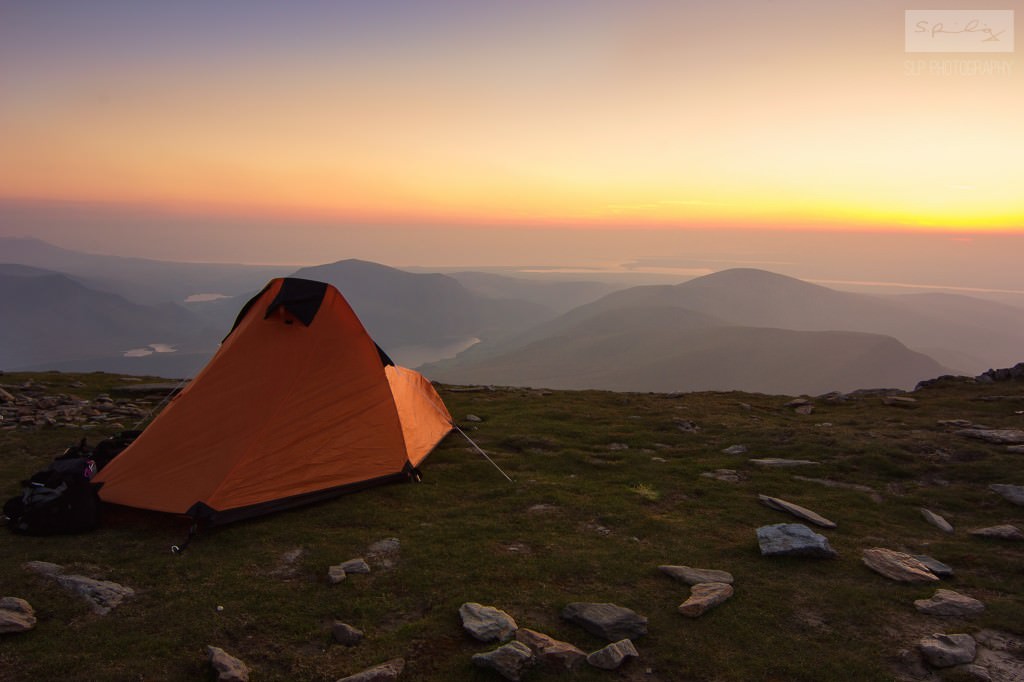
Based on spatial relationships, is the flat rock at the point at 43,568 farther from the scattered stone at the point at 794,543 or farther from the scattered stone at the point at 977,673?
the scattered stone at the point at 977,673

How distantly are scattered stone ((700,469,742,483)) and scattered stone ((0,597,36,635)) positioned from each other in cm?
1344

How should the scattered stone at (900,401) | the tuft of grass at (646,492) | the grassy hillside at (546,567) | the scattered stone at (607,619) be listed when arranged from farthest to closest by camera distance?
1. the scattered stone at (900,401)
2. the tuft of grass at (646,492)
3. the scattered stone at (607,619)
4. the grassy hillside at (546,567)

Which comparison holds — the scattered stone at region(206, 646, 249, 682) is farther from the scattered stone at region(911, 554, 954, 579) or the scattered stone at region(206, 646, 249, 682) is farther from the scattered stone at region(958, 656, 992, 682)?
the scattered stone at region(911, 554, 954, 579)

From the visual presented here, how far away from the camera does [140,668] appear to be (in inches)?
232

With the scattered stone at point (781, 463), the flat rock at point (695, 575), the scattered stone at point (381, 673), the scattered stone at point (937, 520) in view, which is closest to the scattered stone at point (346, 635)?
the scattered stone at point (381, 673)

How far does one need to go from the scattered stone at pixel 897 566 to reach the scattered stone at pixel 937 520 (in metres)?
2.28

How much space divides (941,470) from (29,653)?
62.0 ft

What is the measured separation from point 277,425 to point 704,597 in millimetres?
8873

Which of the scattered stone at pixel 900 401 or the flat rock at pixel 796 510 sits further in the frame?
the scattered stone at pixel 900 401

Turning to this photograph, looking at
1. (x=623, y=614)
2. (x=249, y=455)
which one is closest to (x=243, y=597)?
(x=249, y=455)

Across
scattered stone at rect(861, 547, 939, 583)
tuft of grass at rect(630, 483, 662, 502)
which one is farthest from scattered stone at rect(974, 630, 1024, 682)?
tuft of grass at rect(630, 483, 662, 502)

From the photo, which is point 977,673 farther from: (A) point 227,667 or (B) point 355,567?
(A) point 227,667

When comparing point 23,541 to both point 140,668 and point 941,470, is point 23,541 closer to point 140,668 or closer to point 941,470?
point 140,668

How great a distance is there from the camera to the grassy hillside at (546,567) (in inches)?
250
